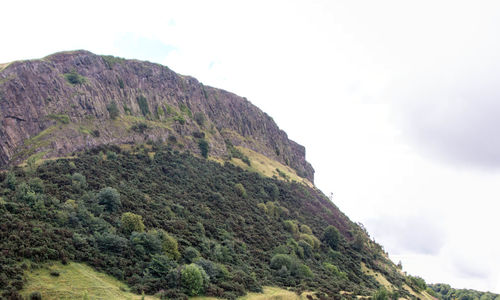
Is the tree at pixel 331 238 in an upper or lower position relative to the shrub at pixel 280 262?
upper

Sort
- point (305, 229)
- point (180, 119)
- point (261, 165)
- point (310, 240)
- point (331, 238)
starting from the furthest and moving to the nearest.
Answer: point (261, 165) → point (180, 119) → point (305, 229) → point (331, 238) → point (310, 240)

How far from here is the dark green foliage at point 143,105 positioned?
87619 mm

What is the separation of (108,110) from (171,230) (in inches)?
1630

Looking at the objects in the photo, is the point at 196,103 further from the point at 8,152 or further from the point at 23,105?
the point at 8,152

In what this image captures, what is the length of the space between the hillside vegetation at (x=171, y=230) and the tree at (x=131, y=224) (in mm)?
122

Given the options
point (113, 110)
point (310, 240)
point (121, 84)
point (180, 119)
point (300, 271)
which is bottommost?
point (300, 271)

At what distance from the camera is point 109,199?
4550 centimetres

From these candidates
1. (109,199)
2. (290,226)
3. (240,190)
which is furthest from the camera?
(240,190)

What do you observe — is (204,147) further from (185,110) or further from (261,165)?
(261,165)

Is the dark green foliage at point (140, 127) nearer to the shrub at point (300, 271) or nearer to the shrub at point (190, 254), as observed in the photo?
the shrub at point (190, 254)

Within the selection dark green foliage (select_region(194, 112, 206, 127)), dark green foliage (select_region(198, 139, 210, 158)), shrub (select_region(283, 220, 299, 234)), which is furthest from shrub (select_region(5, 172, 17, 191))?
dark green foliage (select_region(194, 112, 206, 127))

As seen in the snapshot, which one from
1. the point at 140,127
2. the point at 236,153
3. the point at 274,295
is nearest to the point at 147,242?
the point at 274,295

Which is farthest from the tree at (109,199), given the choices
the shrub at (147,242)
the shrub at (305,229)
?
the shrub at (305,229)

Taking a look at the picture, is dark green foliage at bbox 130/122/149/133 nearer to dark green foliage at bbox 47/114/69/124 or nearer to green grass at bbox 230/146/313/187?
dark green foliage at bbox 47/114/69/124
